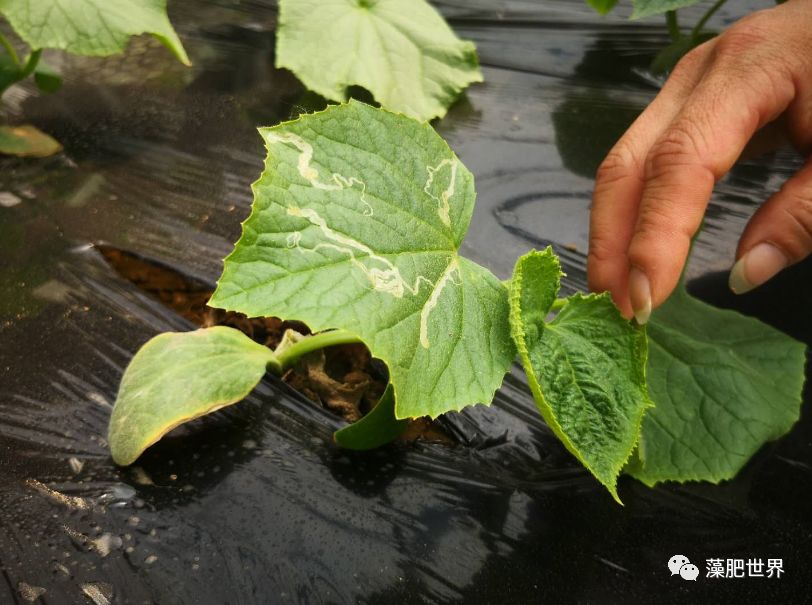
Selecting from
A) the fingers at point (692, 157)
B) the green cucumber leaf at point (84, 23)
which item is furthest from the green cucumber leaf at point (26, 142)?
the fingers at point (692, 157)

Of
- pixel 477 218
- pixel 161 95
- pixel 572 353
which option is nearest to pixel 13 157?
pixel 161 95

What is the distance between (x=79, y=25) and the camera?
60.7 inches

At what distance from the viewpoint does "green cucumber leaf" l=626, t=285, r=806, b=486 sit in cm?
116

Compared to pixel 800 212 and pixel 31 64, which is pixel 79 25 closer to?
pixel 31 64

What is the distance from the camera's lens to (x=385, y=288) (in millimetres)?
820

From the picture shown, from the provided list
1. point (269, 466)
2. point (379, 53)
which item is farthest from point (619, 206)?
point (379, 53)

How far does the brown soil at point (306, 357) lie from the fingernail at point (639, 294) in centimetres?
40

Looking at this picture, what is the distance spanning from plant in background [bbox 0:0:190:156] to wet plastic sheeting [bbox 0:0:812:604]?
0.76ft

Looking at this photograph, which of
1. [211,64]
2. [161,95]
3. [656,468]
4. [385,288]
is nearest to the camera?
[385,288]

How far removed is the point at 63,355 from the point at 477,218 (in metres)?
0.89

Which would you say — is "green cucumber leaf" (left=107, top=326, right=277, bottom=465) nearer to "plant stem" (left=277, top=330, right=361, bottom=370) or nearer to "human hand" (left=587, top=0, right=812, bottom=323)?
"plant stem" (left=277, top=330, right=361, bottom=370)

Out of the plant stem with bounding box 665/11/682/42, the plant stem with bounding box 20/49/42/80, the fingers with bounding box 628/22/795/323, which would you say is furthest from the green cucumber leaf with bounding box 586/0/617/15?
the plant stem with bounding box 20/49/42/80

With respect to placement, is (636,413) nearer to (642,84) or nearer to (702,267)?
(702,267)

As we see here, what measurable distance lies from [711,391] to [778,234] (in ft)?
1.00
